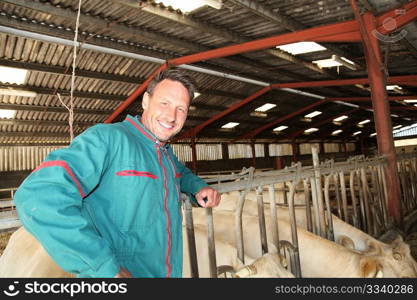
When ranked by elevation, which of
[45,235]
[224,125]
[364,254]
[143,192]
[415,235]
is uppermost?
[224,125]

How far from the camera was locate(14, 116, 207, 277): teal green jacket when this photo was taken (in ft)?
3.83

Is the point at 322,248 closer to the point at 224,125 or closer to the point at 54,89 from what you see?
the point at 54,89

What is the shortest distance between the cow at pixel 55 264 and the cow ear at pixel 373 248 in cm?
121

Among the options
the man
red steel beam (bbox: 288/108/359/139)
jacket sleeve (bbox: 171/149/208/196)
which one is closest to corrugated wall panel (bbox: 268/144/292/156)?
red steel beam (bbox: 288/108/359/139)

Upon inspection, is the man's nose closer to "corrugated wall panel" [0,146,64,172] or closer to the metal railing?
the metal railing

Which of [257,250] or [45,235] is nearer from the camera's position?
[45,235]

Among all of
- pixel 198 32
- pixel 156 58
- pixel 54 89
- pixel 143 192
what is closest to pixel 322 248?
pixel 143 192

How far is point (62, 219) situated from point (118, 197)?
363 mm

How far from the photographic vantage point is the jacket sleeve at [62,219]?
1151 mm

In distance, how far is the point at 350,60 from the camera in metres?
11.5

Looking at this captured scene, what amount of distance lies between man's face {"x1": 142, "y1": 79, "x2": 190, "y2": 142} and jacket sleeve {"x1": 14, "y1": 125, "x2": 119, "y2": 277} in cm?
59

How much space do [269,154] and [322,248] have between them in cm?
2195

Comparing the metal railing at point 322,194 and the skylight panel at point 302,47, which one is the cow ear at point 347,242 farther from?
the skylight panel at point 302,47

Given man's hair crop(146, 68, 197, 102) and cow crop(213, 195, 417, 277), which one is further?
cow crop(213, 195, 417, 277)
